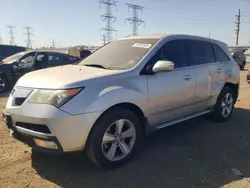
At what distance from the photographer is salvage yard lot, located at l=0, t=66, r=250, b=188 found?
3152 millimetres

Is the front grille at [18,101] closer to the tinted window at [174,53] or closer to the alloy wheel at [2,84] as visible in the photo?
the tinted window at [174,53]

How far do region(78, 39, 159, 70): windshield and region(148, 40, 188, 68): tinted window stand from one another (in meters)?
0.19

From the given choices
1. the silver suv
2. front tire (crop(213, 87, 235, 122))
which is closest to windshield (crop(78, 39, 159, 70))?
the silver suv

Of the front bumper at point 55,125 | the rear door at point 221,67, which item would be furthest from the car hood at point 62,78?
the rear door at point 221,67

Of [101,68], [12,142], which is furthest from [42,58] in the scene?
[101,68]

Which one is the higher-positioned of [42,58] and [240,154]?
[42,58]

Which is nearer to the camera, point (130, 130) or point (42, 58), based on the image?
point (130, 130)

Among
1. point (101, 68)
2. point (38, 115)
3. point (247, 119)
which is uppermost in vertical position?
point (101, 68)

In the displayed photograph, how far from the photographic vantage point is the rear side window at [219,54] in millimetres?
5486

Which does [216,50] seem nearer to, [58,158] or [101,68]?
[101,68]

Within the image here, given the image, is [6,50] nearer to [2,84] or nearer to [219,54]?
[2,84]

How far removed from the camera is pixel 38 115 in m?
2.96

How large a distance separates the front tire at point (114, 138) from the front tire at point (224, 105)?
2.45 metres

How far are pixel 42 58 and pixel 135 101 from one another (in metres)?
7.34
